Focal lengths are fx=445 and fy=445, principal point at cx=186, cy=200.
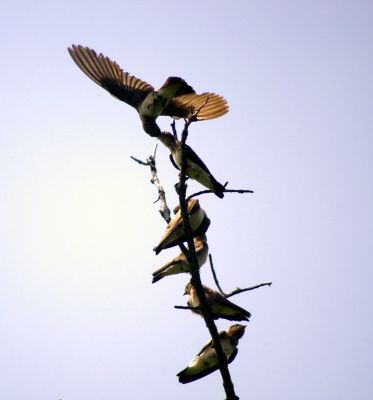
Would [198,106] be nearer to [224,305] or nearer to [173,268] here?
[173,268]

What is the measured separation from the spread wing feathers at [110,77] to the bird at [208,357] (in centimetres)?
271

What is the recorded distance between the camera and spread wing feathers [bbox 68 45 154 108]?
4.51 meters

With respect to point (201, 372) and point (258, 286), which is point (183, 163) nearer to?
point (258, 286)

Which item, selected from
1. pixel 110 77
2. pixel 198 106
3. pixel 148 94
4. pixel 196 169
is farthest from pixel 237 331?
pixel 110 77

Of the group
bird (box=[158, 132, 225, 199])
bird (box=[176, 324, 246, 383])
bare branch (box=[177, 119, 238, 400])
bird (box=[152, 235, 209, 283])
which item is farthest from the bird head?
bare branch (box=[177, 119, 238, 400])

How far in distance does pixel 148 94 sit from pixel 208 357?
279cm

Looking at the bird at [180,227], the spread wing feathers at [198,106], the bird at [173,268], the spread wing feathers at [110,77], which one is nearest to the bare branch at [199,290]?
the bird at [180,227]

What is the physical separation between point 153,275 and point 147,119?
169cm

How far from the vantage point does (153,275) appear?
4.47m

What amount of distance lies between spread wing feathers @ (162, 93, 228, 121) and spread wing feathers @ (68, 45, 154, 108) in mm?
331

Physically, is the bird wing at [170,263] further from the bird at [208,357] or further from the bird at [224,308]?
the bird at [208,357]

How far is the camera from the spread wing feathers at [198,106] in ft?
15.0

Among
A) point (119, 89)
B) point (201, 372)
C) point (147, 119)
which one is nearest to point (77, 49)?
point (119, 89)

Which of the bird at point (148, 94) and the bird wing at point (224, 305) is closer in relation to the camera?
A: the bird wing at point (224, 305)
